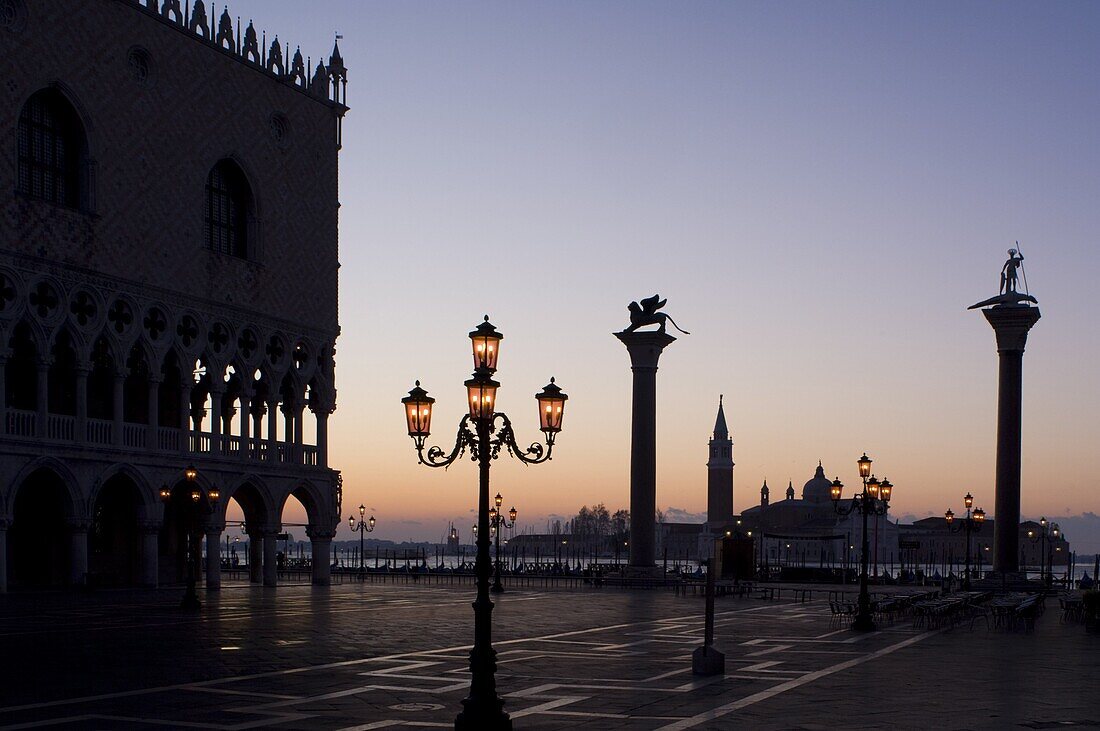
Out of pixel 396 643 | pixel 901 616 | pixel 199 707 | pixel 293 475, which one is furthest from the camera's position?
pixel 293 475

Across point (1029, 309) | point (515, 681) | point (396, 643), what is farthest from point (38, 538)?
point (1029, 309)

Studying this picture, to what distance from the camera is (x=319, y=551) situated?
150 feet

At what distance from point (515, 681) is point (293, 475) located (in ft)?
96.0

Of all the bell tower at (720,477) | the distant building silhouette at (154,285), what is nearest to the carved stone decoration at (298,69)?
the distant building silhouette at (154,285)

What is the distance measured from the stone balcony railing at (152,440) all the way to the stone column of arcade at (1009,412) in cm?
2219

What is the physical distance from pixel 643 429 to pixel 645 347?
9.04ft

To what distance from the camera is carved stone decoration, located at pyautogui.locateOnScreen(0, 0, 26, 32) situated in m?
34.4

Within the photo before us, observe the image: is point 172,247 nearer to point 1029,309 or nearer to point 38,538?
point 38,538

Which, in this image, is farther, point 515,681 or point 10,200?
point 10,200

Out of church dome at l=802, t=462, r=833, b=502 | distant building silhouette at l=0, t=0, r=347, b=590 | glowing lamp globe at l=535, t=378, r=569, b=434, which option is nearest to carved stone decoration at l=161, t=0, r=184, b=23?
distant building silhouette at l=0, t=0, r=347, b=590

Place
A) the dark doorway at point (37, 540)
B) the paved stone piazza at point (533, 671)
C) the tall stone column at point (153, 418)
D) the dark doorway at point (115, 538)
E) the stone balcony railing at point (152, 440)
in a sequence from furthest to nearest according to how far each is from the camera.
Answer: the dark doorway at point (115, 538) → the tall stone column at point (153, 418) → the dark doorway at point (37, 540) → the stone balcony railing at point (152, 440) → the paved stone piazza at point (533, 671)

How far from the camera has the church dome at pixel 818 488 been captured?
181625 mm

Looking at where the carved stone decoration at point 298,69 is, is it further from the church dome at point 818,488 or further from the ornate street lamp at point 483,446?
the church dome at point 818,488

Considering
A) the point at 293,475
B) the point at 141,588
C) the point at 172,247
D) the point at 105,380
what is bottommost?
the point at 141,588
